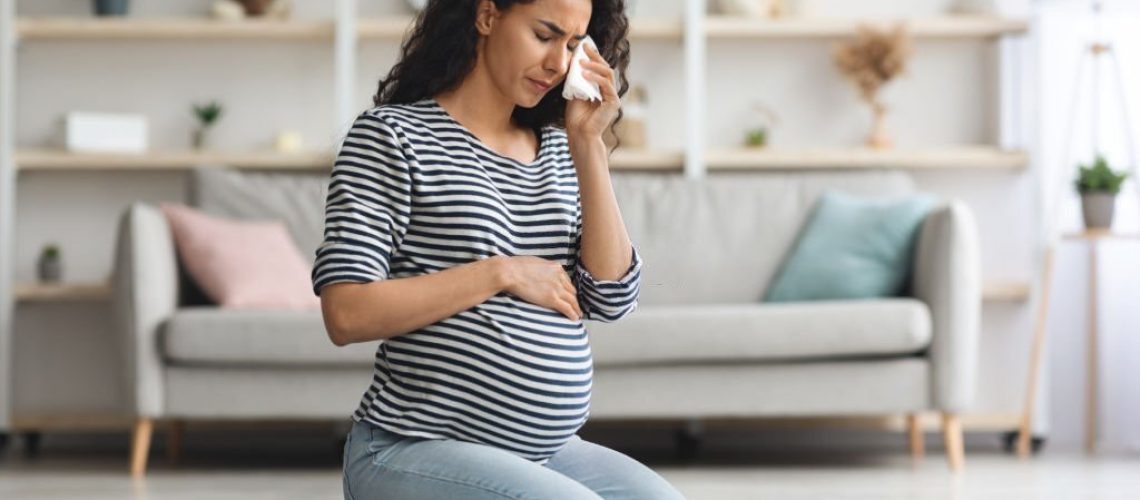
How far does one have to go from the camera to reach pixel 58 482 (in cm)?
372

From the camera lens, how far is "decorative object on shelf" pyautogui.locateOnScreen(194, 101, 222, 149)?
4.72m

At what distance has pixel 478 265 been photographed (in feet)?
4.51

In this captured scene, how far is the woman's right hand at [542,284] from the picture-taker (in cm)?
138

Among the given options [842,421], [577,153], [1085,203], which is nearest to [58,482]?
[842,421]

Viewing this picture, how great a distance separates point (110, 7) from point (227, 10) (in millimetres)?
371

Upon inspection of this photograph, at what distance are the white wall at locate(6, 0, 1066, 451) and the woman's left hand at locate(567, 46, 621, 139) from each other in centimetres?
346

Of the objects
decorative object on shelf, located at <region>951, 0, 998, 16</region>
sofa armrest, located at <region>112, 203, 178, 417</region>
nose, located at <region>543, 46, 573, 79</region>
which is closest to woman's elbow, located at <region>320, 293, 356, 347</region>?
nose, located at <region>543, 46, 573, 79</region>

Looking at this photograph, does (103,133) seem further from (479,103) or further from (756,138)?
(479,103)

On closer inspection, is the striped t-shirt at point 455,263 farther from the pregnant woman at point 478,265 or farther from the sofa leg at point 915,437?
the sofa leg at point 915,437

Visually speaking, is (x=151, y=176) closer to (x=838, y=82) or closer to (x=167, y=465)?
(x=167, y=465)

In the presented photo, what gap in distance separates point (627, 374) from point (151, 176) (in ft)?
6.57

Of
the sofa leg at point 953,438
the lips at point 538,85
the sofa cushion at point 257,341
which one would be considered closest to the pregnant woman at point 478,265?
the lips at point 538,85

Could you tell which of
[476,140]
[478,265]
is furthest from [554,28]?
[478,265]

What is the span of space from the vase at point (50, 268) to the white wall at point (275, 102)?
19 centimetres
